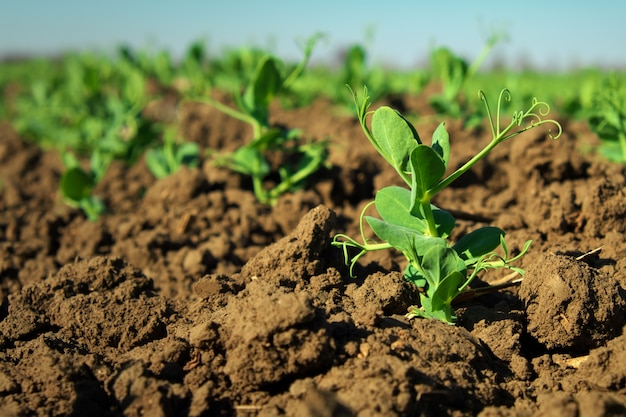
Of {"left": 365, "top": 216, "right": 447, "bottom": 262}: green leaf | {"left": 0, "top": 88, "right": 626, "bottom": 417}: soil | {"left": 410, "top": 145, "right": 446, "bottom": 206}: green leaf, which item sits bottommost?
{"left": 0, "top": 88, "right": 626, "bottom": 417}: soil

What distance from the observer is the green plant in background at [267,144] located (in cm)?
377

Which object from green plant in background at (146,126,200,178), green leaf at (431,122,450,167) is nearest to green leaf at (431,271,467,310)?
green leaf at (431,122,450,167)

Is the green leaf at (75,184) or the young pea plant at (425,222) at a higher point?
the young pea plant at (425,222)

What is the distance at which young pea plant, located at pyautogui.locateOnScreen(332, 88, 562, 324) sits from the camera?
2078 mm

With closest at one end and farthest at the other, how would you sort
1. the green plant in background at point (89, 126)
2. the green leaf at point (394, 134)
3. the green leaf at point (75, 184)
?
the green leaf at point (394, 134)
the green leaf at point (75, 184)
the green plant in background at point (89, 126)

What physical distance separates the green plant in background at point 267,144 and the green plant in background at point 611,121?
155cm

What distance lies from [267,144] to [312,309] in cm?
212

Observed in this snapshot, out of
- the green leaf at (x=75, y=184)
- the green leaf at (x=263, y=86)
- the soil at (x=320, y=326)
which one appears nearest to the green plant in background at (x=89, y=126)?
the green leaf at (x=75, y=184)

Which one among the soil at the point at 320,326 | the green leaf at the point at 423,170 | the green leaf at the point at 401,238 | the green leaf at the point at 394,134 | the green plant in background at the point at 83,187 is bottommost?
the green plant in background at the point at 83,187

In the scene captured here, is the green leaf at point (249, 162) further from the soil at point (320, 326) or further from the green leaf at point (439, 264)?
the green leaf at point (439, 264)

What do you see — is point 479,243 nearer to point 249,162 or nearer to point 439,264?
point 439,264

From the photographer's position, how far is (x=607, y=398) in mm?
1781

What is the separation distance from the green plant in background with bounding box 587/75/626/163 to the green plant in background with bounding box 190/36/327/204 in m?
1.55

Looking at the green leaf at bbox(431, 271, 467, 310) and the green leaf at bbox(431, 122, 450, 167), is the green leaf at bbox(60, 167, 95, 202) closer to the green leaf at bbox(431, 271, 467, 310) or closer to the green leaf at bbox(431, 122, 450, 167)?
the green leaf at bbox(431, 122, 450, 167)
